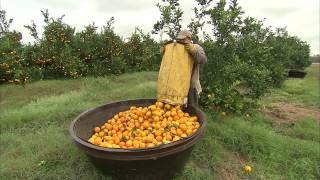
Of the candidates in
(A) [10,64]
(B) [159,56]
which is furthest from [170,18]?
(A) [10,64]

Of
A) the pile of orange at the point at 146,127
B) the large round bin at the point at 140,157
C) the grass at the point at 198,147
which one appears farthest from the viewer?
the grass at the point at 198,147

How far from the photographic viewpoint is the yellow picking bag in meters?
4.40

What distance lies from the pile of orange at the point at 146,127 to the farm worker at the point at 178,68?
14 cm

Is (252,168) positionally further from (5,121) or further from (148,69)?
(148,69)

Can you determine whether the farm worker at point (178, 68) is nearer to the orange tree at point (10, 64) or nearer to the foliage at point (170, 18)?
the foliage at point (170, 18)

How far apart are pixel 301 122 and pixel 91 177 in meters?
4.54

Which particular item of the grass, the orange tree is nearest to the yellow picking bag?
the grass

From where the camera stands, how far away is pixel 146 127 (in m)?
4.22

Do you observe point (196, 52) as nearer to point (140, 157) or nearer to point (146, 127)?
point (146, 127)

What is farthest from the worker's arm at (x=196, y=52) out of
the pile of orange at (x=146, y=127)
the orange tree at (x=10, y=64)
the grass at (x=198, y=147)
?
the orange tree at (x=10, y=64)

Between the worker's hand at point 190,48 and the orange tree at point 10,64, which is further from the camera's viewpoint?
the orange tree at point 10,64

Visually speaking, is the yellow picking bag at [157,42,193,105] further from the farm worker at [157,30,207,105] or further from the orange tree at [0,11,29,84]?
the orange tree at [0,11,29,84]

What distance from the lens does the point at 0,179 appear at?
14.3 ft

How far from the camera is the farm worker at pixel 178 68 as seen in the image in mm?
4396
